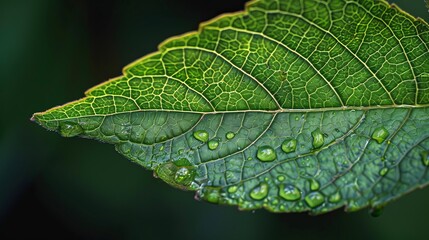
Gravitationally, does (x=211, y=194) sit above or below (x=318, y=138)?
below

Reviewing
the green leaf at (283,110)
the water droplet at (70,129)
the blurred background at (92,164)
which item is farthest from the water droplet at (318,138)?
the blurred background at (92,164)

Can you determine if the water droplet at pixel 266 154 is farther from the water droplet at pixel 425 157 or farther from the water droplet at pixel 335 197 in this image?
the water droplet at pixel 425 157

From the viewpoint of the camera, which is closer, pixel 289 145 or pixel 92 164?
pixel 289 145

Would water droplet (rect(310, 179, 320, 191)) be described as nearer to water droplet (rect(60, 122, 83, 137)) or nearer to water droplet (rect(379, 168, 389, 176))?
water droplet (rect(379, 168, 389, 176))

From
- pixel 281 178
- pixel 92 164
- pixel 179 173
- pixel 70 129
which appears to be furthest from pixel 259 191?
pixel 92 164

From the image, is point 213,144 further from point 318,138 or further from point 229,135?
point 318,138

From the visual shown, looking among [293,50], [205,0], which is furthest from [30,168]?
[293,50]

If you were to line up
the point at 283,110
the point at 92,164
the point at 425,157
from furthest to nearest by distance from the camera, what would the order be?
1. the point at 92,164
2. the point at 283,110
3. the point at 425,157
